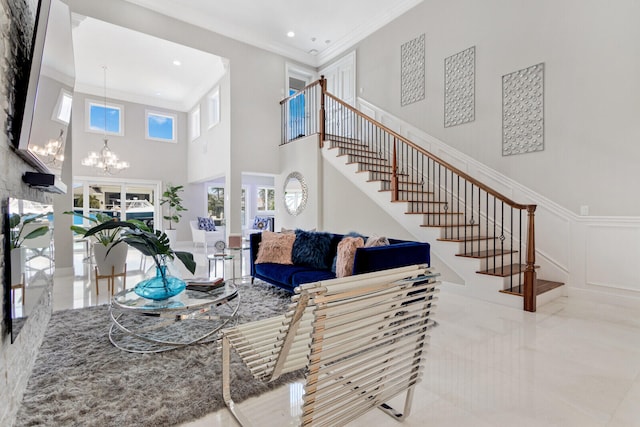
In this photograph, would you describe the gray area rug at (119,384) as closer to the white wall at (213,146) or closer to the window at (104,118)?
the white wall at (213,146)

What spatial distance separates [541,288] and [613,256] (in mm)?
876

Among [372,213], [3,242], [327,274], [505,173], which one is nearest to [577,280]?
[505,173]

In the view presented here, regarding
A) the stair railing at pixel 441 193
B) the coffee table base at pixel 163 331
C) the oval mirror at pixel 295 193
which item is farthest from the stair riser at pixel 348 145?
the coffee table base at pixel 163 331

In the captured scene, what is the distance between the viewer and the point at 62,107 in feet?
7.83

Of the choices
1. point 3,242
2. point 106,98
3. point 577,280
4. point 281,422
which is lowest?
point 281,422

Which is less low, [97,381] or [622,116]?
[622,116]

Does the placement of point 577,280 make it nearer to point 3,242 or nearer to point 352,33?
point 3,242

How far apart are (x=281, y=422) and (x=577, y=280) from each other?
4.10m

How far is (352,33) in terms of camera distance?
6914 mm

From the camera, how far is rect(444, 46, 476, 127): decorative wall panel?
4.95m

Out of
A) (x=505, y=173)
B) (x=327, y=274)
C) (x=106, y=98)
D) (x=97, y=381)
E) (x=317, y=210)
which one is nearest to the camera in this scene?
(x=97, y=381)

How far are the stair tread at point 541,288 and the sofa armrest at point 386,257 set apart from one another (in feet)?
4.00

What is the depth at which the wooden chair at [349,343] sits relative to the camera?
1105mm

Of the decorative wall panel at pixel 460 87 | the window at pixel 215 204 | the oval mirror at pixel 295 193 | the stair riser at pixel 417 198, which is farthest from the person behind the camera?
the window at pixel 215 204
